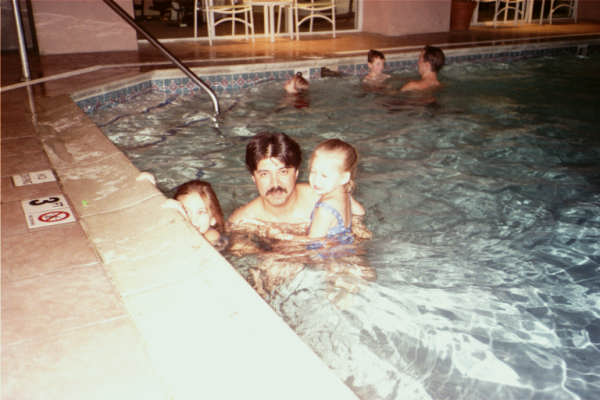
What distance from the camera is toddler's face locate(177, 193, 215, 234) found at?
9.05 feet

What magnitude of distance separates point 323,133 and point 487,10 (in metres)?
12.8

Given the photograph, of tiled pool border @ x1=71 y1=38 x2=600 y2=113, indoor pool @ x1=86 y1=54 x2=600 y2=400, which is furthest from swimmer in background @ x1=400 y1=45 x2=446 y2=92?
tiled pool border @ x1=71 y1=38 x2=600 y2=113

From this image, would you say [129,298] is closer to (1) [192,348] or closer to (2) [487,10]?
(1) [192,348]

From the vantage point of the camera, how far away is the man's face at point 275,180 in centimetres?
284

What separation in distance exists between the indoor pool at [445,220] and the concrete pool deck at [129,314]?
72 centimetres

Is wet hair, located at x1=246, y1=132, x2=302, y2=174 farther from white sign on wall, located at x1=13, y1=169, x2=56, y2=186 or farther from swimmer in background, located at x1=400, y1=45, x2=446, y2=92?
swimmer in background, located at x1=400, y1=45, x2=446, y2=92

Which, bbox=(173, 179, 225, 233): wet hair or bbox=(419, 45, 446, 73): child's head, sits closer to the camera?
bbox=(173, 179, 225, 233): wet hair

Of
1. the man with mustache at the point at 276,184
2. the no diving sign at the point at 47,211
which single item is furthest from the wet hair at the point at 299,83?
the no diving sign at the point at 47,211

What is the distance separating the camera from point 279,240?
10.2ft

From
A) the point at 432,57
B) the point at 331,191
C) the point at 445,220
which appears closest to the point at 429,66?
the point at 432,57

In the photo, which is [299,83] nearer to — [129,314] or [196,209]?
[196,209]

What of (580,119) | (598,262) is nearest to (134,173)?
(598,262)

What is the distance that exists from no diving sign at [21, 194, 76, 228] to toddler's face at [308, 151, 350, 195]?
114 centimetres

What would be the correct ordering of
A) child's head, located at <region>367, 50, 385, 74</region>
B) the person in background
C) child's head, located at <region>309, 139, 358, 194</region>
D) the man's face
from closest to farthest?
child's head, located at <region>309, 139, 358, 194</region> < the man's face < the person in background < child's head, located at <region>367, 50, 385, 74</region>
